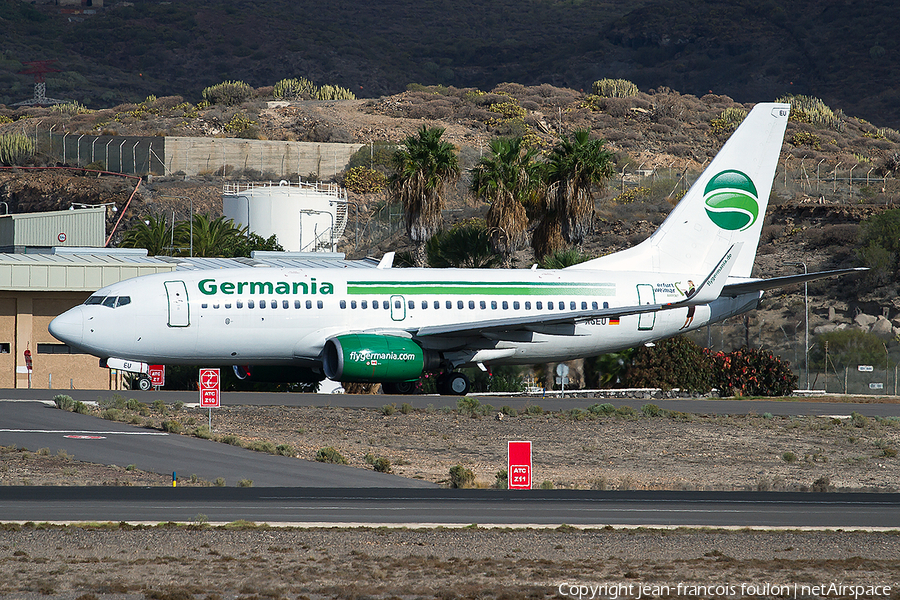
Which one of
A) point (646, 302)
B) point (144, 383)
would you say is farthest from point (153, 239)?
point (646, 302)

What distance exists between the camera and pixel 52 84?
188 meters

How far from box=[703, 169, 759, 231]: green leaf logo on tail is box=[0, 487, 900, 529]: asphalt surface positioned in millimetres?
22555

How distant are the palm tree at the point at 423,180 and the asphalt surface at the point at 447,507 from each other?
3184cm

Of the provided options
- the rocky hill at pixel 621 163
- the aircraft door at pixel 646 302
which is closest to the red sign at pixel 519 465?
the aircraft door at pixel 646 302

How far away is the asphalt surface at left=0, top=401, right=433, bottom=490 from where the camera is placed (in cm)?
2083

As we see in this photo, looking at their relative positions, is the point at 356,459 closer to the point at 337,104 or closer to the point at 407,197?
the point at 407,197

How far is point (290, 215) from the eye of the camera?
76.4 meters

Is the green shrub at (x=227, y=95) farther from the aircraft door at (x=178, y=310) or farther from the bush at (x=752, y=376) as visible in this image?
the aircraft door at (x=178, y=310)

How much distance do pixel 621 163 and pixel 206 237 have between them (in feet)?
192

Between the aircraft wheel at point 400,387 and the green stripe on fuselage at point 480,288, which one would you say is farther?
the aircraft wheel at point 400,387

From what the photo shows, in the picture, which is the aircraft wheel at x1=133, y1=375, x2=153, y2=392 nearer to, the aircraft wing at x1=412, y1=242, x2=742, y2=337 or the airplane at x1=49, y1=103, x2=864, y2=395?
the airplane at x1=49, y1=103, x2=864, y2=395

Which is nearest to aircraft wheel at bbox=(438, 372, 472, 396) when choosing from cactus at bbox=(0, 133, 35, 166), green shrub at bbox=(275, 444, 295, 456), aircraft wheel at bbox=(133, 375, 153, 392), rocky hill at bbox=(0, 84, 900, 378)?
aircraft wheel at bbox=(133, 375, 153, 392)

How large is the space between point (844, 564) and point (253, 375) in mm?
26137

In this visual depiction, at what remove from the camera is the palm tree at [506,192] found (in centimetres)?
4928
